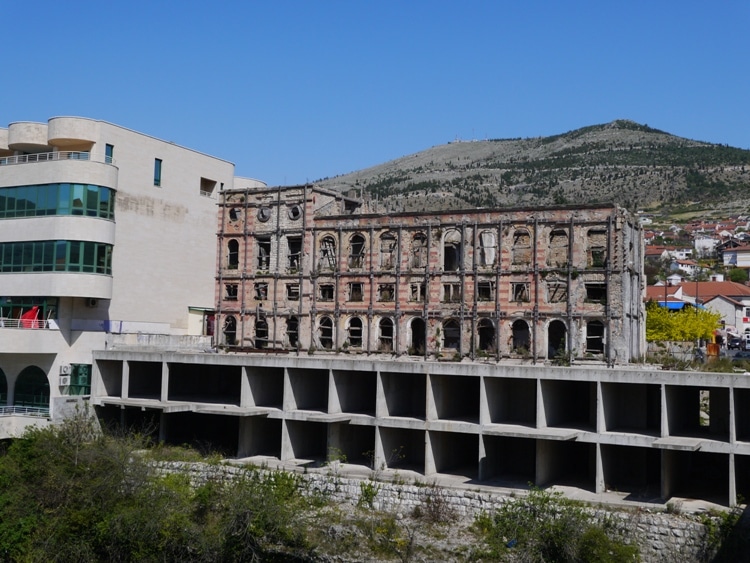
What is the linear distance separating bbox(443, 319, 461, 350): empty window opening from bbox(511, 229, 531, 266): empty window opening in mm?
5104

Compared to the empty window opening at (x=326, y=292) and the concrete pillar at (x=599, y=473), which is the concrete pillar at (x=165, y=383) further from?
the concrete pillar at (x=599, y=473)

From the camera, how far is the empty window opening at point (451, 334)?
48.9 metres

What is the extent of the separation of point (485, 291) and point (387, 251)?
676 cm

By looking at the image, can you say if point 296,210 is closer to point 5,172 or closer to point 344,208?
point 344,208

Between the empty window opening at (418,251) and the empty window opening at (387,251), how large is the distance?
1.28 metres

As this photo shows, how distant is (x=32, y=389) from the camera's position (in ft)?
150

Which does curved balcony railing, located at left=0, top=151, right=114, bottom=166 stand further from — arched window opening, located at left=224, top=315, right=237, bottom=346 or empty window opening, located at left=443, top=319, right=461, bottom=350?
empty window opening, located at left=443, top=319, right=461, bottom=350

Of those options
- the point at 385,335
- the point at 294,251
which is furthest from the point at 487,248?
the point at 294,251

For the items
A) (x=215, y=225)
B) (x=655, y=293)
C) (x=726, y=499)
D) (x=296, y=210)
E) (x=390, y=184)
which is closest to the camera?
(x=726, y=499)

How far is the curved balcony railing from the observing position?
4747 centimetres

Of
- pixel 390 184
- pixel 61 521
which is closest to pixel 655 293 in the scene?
pixel 61 521

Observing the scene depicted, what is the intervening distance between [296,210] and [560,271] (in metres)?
17.1

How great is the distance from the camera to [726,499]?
33062mm

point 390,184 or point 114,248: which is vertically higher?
point 390,184
